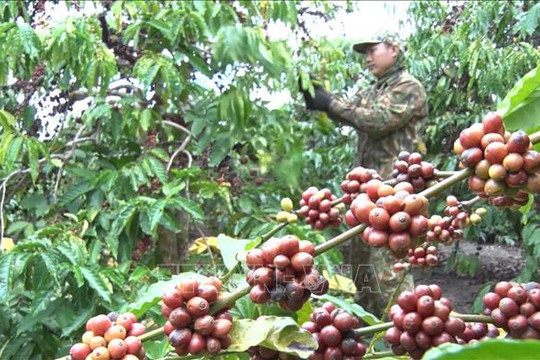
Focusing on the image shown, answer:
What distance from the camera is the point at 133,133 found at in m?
2.67

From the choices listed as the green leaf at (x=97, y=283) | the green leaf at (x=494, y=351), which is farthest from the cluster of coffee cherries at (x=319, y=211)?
the green leaf at (x=97, y=283)

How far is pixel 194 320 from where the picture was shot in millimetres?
595

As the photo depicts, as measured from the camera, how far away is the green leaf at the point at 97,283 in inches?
69.4

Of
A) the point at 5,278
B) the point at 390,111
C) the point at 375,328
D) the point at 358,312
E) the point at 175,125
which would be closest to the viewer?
the point at 375,328

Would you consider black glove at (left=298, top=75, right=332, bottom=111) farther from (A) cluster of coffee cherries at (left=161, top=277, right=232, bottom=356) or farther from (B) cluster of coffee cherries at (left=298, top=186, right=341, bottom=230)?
(A) cluster of coffee cherries at (left=161, top=277, right=232, bottom=356)

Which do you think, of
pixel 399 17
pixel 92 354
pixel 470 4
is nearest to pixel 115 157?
pixel 92 354

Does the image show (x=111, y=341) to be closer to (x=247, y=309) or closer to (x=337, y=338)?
(x=337, y=338)

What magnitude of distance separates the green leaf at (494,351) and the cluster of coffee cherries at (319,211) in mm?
553

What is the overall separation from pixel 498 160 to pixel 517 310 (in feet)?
0.44

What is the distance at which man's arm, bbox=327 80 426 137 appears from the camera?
125 inches

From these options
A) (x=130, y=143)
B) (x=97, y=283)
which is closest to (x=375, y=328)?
(x=97, y=283)

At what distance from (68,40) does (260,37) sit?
2.43 feet

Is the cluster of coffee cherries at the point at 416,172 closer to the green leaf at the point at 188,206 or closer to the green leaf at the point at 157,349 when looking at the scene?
the green leaf at the point at 157,349

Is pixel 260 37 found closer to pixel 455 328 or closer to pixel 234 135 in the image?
pixel 234 135
